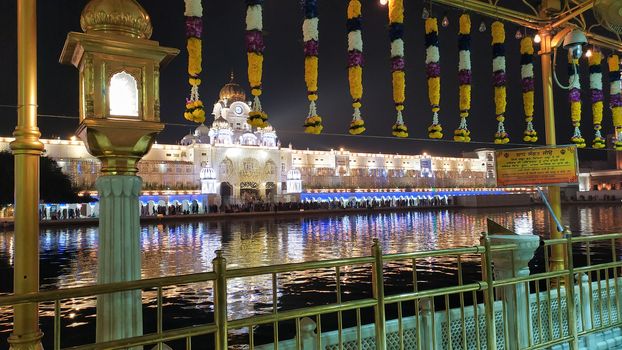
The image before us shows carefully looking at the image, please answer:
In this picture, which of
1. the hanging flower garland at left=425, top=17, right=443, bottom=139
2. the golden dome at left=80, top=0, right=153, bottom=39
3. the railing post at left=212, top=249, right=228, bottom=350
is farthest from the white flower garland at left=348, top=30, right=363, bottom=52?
the railing post at left=212, top=249, right=228, bottom=350

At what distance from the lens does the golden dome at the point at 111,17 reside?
3.42m

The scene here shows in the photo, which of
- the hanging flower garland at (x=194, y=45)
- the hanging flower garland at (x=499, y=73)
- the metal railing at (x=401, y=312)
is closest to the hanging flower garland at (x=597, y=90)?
the hanging flower garland at (x=499, y=73)

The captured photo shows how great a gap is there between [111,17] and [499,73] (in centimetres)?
674

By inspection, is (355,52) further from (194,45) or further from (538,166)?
(538,166)

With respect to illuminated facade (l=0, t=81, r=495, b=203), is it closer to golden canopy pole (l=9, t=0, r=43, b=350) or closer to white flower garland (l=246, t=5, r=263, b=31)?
white flower garland (l=246, t=5, r=263, b=31)

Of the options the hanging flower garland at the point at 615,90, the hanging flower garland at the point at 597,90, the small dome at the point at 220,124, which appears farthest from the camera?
the small dome at the point at 220,124

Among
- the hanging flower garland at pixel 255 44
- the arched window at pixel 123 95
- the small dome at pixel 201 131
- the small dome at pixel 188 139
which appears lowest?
the arched window at pixel 123 95

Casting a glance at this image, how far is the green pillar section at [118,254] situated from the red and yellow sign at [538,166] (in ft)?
16.3

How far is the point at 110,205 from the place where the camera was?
329cm

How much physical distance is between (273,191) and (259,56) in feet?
162

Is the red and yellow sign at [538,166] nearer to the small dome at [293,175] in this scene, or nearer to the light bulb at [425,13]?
the light bulb at [425,13]

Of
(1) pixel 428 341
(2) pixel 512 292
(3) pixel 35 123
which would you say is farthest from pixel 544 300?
(3) pixel 35 123

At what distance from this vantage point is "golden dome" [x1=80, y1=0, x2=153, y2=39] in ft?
11.2

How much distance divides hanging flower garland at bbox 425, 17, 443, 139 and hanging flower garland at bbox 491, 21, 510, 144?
1.11m
